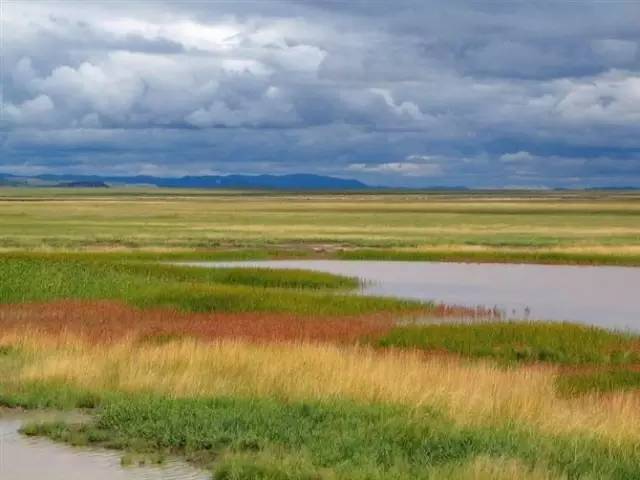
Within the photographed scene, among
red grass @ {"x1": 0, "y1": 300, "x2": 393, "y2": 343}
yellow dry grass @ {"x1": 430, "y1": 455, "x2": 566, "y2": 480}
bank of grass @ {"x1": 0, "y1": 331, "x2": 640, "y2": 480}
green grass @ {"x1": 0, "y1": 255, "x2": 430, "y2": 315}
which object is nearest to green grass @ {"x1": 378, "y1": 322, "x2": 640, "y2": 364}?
red grass @ {"x1": 0, "y1": 300, "x2": 393, "y2": 343}

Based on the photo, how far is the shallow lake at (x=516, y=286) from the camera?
1337 inches

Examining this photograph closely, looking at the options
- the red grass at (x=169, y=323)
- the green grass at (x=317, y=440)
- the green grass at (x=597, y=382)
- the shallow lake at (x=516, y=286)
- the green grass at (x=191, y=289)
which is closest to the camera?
the green grass at (x=317, y=440)

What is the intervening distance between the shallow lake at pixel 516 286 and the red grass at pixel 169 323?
290 inches

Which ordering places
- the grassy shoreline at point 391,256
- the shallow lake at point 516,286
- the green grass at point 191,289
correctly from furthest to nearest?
the grassy shoreline at point 391,256
the shallow lake at point 516,286
the green grass at point 191,289

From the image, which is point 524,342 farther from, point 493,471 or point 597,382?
point 493,471

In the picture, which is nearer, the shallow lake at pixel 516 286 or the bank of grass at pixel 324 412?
the bank of grass at pixel 324 412

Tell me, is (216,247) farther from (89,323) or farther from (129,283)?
(89,323)

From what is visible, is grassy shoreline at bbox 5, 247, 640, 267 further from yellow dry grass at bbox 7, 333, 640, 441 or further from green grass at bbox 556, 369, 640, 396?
green grass at bbox 556, 369, 640, 396

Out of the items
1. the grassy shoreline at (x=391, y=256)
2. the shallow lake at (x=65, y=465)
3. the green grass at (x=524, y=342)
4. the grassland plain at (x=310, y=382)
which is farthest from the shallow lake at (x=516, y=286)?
the shallow lake at (x=65, y=465)

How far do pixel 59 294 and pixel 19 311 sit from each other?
4709 mm

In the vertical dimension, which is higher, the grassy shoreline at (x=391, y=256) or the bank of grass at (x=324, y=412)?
the bank of grass at (x=324, y=412)

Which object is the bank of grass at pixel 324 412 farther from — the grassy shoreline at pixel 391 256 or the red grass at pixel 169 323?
the grassy shoreline at pixel 391 256

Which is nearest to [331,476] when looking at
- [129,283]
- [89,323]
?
[89,323]

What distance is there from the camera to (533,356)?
76.2ft
